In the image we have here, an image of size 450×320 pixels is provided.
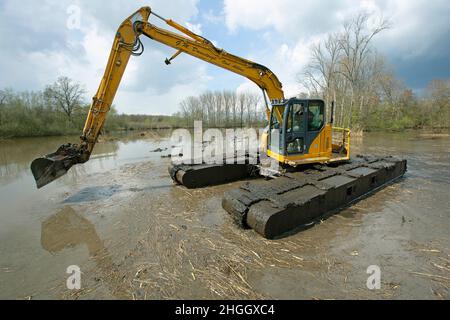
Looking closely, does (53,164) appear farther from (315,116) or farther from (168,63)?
(315,116)

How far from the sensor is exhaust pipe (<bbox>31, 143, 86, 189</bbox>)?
5656mm

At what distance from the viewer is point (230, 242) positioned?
418 cm

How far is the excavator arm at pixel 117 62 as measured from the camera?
5.84m

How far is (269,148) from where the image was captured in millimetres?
7234

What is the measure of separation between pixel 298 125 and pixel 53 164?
6539mm

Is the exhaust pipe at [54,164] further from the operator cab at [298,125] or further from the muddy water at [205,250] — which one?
the operator cab at [298,125]

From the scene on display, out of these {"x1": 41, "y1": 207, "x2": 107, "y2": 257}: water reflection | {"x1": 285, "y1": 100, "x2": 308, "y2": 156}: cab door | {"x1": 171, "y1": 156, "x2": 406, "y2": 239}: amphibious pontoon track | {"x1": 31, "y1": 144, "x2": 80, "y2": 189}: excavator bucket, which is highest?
{"x1": 285, "y1": 100, "x2": 308, "y2": 156}: cab door

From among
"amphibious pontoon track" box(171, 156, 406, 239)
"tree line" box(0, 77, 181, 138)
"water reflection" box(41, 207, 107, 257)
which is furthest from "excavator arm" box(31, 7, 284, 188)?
"tree line" box(0, 77, 181, 138)

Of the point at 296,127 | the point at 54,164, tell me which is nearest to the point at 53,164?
the point at 54,164

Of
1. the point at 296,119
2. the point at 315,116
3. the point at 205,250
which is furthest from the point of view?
the point at 315,116

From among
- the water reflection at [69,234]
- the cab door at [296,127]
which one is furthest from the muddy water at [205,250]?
the cab door at [296,127]

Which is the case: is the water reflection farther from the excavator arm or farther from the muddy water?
the excavator arm

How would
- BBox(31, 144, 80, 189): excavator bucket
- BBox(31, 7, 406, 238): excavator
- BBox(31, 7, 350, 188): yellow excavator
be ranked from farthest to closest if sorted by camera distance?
BBox(31, 7, 350, 188): yellow excavator, BBox(31, 144, 80, 189): excavator bucket, BBox(31, 7, 406, 238): excavator
